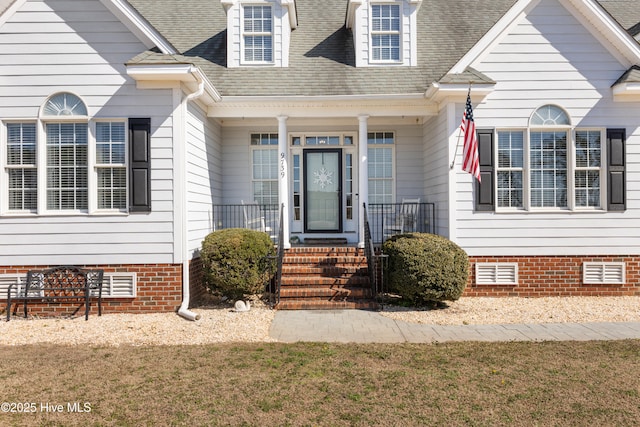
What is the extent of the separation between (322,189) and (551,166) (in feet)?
16.8

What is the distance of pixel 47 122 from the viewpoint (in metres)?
8.12

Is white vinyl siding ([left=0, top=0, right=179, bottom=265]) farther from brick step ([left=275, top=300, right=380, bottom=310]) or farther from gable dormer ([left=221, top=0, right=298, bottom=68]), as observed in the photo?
gable dormer ([left=221, top=0, right=298, bottom=68])

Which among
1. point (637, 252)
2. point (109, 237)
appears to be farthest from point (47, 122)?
point (637, 252)

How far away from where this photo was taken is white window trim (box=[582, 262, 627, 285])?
9.05m

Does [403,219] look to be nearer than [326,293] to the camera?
No

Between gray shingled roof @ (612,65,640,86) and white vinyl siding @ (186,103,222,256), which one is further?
gray shingled roof @ (612,65,640,86)

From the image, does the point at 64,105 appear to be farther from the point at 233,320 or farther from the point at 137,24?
the point at 233,320

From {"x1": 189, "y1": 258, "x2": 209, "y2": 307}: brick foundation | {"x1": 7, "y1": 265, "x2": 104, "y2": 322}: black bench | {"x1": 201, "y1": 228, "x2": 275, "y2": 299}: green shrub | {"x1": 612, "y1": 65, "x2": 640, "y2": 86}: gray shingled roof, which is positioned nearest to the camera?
{"x1": 7, "y1": 265, "x2": 104, "y2": 322}: black bench

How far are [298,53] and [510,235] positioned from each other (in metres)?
6.46

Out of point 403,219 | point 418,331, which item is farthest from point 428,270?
point 403,219

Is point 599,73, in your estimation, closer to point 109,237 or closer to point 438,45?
point 438,45

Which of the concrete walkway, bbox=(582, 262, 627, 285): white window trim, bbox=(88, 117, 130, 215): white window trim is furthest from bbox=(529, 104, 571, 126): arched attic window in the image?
bbox=(88, 117, 130, 215): white window trim

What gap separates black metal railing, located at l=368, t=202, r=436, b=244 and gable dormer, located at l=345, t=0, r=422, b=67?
336 cm

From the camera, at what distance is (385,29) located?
10609mm
